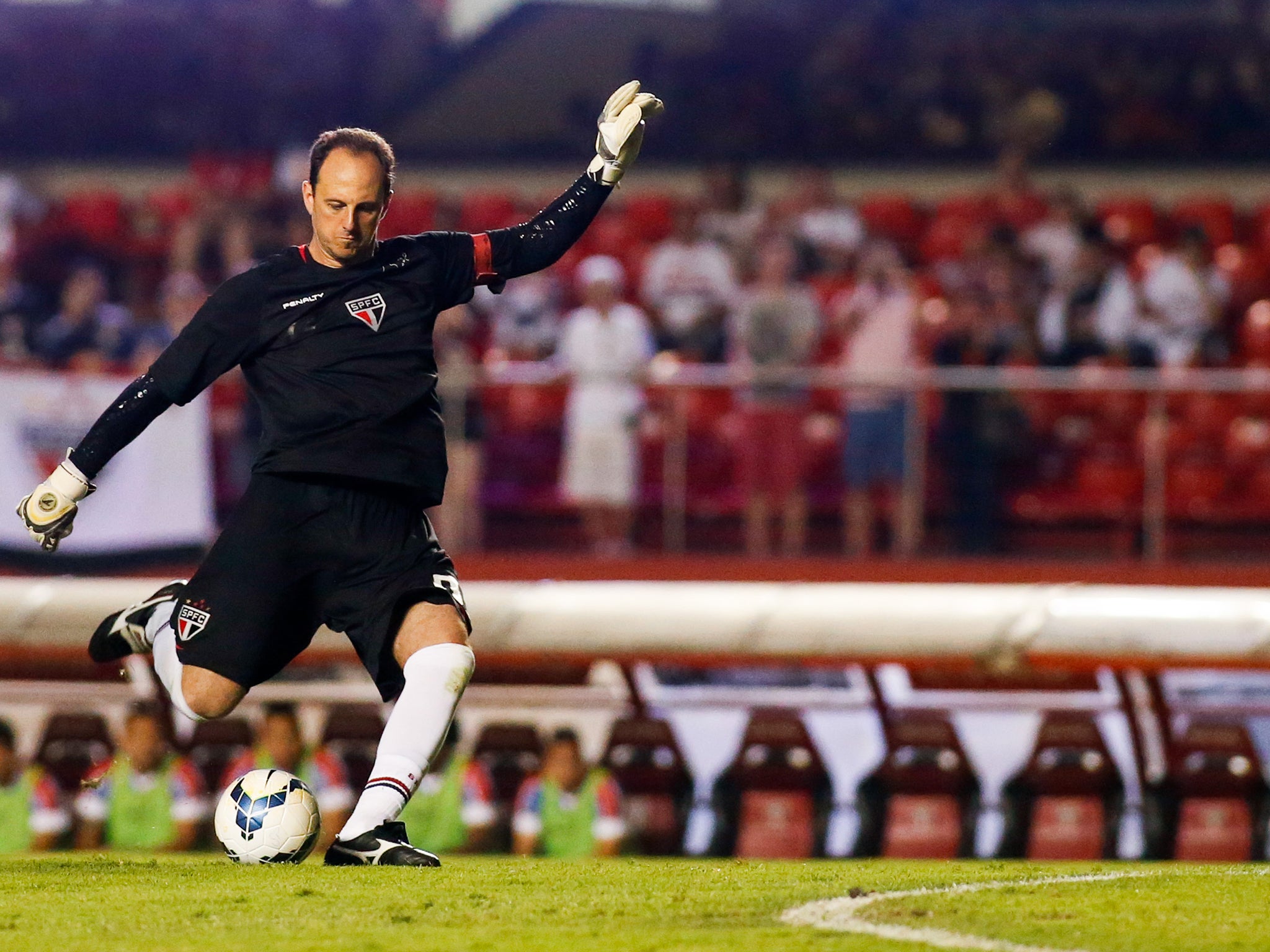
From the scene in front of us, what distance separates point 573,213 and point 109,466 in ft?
20.6

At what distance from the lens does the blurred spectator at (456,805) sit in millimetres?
11117

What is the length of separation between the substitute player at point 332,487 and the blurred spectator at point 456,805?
19.1 ft

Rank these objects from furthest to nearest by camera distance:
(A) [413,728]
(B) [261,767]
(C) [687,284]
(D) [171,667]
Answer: (C) [687,284], (B) [261,767], (D) [171,667], (A) [413,728]

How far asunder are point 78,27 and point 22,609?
12971mm

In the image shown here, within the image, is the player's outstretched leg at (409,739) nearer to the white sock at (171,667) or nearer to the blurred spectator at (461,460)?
the white sock at (171,667)

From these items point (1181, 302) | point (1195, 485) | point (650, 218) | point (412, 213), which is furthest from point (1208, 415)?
point (412, 213)

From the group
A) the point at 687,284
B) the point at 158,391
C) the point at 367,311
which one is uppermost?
the point at 687,284

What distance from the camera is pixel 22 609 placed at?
1109 centimetres

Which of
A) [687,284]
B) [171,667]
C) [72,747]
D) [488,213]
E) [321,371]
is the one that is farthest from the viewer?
[488,213]

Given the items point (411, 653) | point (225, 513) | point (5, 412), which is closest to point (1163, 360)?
point (225, 513)

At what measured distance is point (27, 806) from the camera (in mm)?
11477

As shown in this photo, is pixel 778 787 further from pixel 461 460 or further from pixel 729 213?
pixel 729 213

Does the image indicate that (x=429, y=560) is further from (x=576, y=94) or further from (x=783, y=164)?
(x=576, y=94)

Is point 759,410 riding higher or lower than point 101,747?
higher
